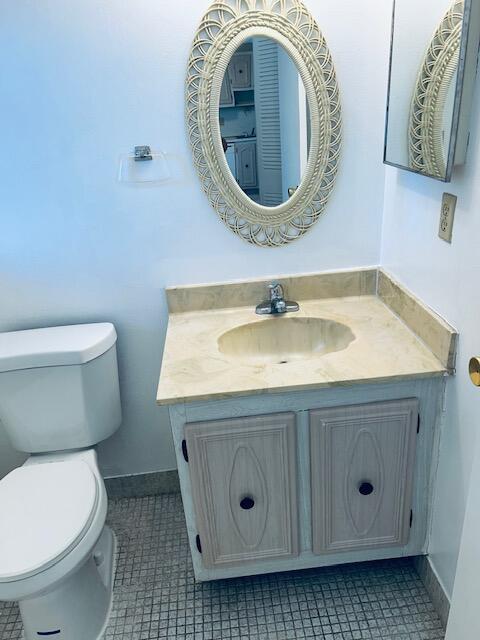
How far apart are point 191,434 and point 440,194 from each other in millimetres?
891

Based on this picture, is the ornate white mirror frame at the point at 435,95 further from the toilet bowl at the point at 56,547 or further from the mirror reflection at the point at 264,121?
the toilet bowl at the point at 56,547

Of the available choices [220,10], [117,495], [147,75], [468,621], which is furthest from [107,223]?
[468,621]

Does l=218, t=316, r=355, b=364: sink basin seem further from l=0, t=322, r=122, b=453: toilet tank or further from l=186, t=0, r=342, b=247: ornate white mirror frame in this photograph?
l=0, t=322, r=122, b=453: toilet tank

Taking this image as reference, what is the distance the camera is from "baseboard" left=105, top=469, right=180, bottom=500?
2016mm

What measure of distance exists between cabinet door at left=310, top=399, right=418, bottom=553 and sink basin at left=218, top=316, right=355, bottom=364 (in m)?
0.34

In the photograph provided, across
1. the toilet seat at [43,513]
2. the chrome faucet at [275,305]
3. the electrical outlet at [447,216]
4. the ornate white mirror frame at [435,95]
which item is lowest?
the toilet seat at [43,513]

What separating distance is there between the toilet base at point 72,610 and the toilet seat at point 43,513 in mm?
144

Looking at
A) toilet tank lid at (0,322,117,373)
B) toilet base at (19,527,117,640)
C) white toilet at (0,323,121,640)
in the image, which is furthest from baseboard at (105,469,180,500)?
toilet tank lid at (0,322,117,373)

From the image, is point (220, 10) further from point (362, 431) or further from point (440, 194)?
point (362, 431)

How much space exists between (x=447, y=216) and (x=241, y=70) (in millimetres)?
746

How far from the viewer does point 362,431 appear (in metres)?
1.35

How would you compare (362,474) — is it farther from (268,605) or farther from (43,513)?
(43,513)

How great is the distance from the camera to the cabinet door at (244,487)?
132 cm

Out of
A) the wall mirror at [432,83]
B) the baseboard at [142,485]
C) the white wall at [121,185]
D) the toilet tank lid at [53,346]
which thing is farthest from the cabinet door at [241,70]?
the baseboard at [142,485]
